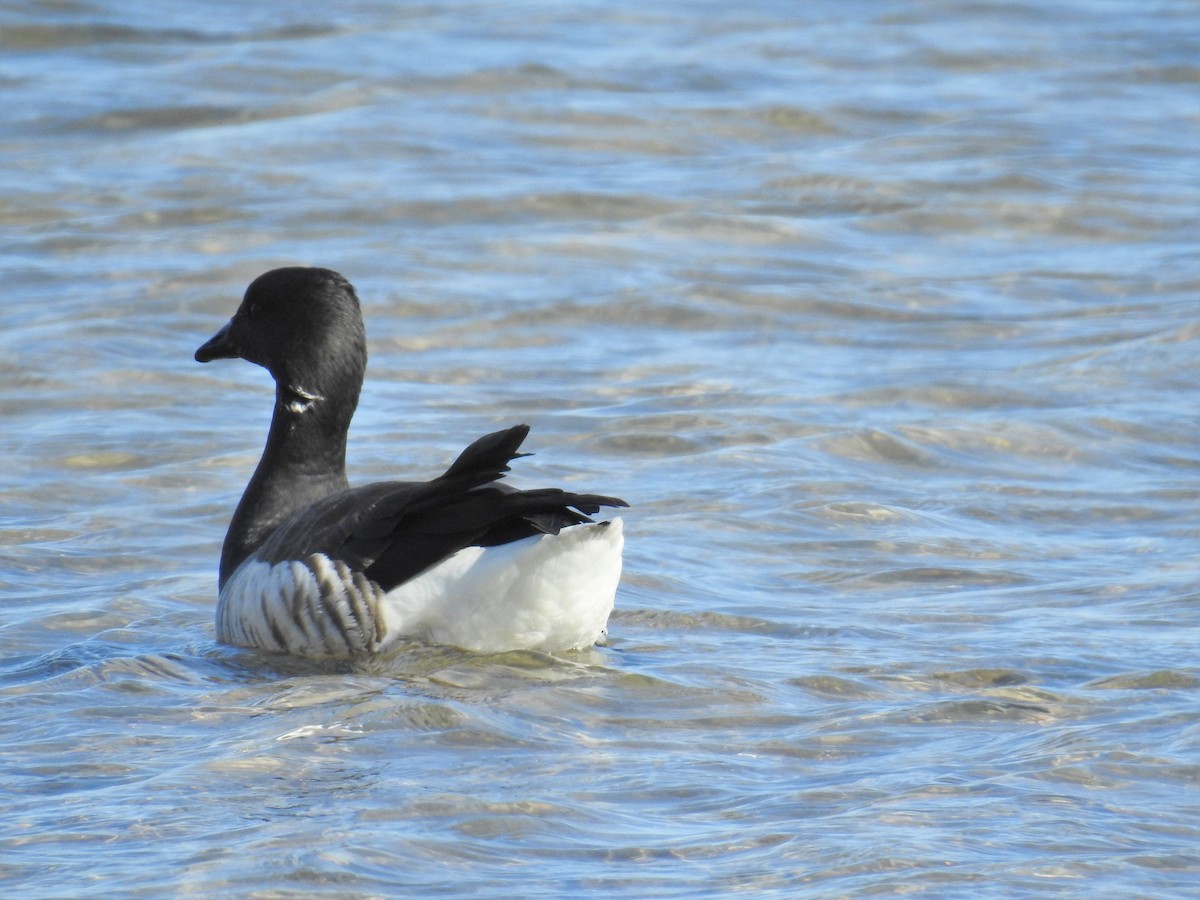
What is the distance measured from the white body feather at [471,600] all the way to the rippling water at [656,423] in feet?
0.35

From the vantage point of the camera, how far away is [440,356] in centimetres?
1103

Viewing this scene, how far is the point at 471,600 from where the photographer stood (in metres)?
6.47

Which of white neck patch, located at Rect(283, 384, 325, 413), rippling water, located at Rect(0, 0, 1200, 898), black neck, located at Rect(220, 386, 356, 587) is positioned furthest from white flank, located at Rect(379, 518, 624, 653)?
white neck patch, located at Rect(283, 384, 325, 413)

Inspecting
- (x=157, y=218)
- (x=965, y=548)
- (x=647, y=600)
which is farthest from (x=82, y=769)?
(x=157, y=218)

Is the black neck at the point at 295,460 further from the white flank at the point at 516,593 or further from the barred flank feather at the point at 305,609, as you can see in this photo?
the white flank at the point at 516,593

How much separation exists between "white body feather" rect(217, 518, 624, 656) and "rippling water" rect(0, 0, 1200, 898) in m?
0.11

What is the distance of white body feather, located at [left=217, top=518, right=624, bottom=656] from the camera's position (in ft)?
21.0

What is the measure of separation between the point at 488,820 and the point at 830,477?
422 cm

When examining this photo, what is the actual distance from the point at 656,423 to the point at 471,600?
3411mm

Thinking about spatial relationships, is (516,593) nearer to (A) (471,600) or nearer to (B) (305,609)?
(A) (471,600)

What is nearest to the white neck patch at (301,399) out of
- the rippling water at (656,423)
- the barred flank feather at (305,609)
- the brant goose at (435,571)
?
the brant goose at (435,571)

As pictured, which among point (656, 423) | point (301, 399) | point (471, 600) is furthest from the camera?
point (656, 423)

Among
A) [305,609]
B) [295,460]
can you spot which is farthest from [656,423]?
[305,609]

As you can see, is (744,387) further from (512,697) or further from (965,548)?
(512,697)
